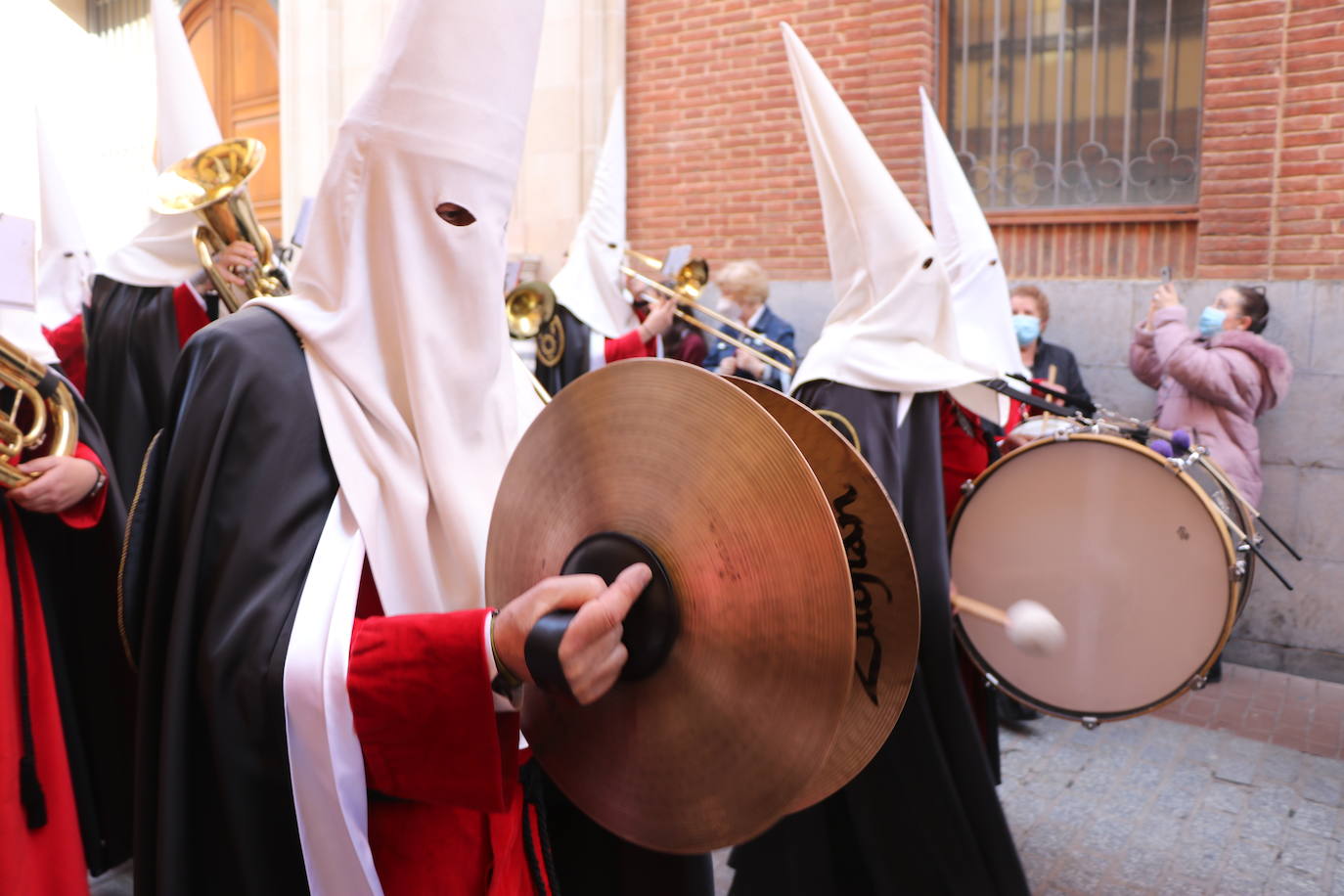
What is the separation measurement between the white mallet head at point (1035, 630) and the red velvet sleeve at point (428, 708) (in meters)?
2.18

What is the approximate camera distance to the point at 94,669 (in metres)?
3.16

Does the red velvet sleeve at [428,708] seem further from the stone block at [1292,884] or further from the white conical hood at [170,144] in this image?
the white conical hood at [170,144]

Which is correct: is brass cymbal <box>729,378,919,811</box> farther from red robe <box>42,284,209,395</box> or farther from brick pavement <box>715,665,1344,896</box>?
red robe <box>42,284,209,395</box>

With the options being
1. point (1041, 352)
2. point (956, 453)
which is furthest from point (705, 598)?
point (1041, 352)

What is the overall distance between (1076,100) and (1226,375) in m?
2.28

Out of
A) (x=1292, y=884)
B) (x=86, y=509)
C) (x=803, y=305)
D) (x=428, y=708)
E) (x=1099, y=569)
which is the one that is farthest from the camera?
(x=803, y=305)

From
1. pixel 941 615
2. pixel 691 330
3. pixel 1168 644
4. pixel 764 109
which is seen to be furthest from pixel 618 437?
pixel 764 109

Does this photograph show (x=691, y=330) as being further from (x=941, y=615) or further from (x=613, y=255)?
(x=941, y=615)

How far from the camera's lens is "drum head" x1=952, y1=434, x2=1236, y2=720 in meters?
3.27

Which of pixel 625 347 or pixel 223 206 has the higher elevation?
pixel 223 206

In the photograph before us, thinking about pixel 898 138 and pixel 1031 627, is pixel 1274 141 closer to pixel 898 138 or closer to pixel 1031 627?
pixel 898 138

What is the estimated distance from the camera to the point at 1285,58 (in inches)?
237

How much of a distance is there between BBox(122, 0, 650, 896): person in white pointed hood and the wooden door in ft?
33.7

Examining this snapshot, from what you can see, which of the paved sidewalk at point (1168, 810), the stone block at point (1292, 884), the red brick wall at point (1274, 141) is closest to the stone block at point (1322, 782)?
the paved sidewalk at point (1168, 810)
